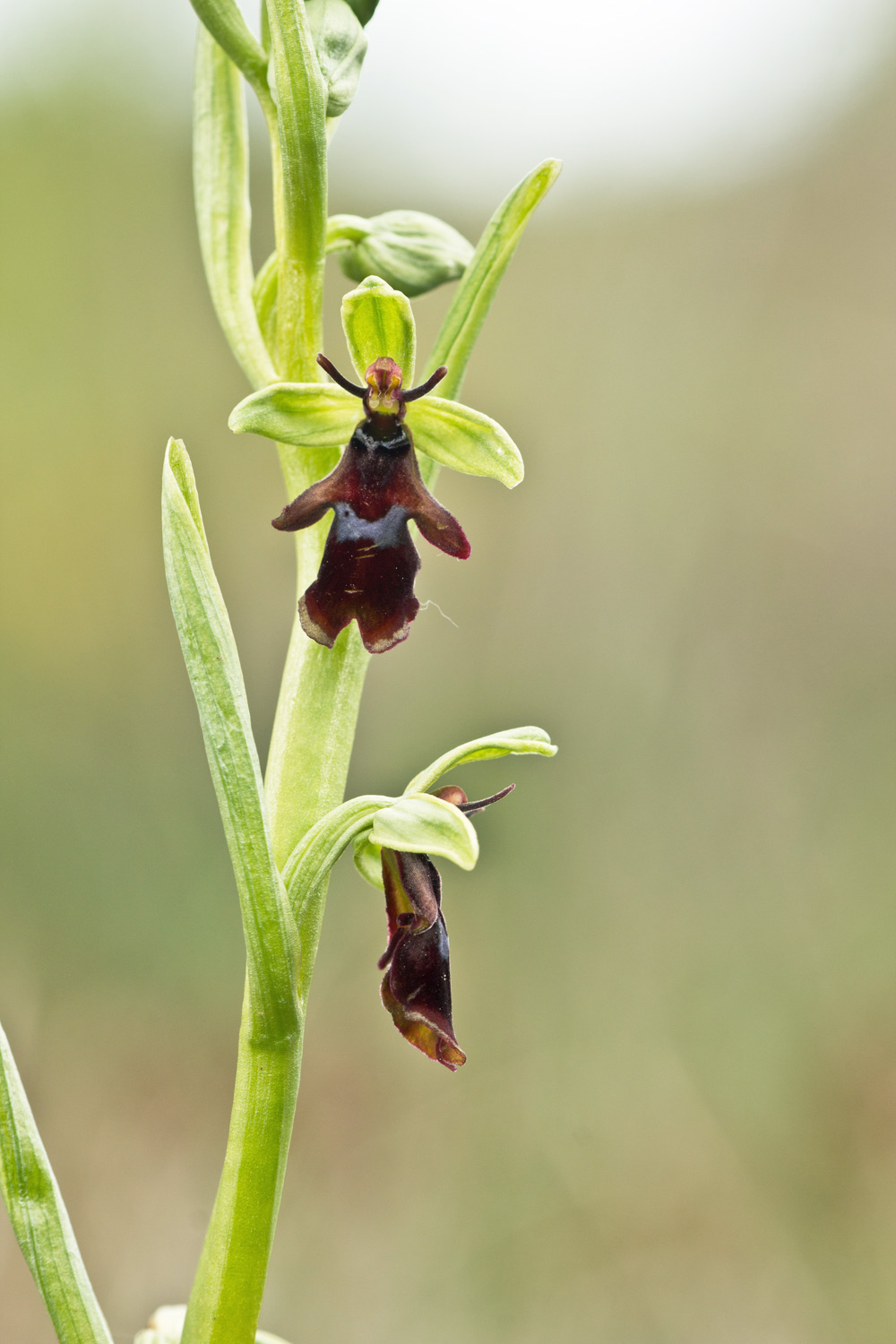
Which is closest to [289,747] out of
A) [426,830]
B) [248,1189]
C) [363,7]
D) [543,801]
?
[426,830]

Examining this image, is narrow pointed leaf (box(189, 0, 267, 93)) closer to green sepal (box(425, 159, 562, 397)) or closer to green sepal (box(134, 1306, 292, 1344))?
green sepal (box(425, 159, 562, 397))

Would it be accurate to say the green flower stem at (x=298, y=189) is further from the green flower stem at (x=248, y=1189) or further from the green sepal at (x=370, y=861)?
the green flower stem at (x=248, y=1189)

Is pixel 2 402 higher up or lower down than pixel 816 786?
higher up

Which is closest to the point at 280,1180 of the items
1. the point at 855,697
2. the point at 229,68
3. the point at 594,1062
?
the point at 229,68

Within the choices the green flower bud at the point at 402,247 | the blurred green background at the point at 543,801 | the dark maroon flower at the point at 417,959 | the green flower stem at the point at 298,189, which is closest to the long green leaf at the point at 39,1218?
the dark maroon flower at the point at 417,959

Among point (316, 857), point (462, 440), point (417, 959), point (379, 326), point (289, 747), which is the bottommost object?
point (417, 959)

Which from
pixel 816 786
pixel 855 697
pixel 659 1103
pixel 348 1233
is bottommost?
pixel 348 1233

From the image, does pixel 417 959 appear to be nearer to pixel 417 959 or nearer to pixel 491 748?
pixel 417 959

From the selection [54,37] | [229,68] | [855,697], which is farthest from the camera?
[54,37]

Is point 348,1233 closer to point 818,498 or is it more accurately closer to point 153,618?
point 153,618
